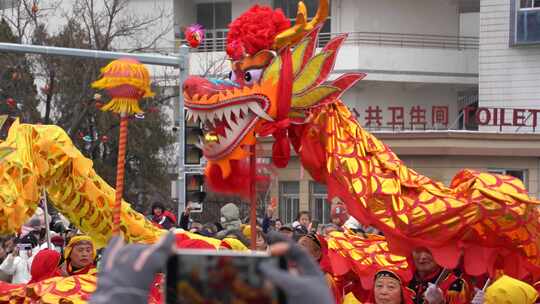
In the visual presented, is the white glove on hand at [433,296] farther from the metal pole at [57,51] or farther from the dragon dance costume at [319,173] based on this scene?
the metal pole at [57,51]

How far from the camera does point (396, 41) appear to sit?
97.9 ft

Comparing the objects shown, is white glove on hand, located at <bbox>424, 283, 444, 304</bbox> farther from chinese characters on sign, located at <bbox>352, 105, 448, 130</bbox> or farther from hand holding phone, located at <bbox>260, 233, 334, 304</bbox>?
chinese characters on sign, located at <bbox>352, 105, 448, 130</bbox>

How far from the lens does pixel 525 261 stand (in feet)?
25.4

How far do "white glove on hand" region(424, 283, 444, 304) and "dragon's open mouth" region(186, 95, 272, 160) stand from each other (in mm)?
1514

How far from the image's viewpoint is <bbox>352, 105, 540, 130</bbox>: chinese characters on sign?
26.2 metres

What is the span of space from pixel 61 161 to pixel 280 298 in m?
4.36

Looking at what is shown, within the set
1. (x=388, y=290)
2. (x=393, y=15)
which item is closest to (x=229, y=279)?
(x=388, y=290)

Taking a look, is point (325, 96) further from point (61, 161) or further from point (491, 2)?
point (491, 2)

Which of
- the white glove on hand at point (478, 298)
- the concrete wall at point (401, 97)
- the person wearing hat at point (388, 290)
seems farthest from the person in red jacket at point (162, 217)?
the concrete wall at point (401, 97)

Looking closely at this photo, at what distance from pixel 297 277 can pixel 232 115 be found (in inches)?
184

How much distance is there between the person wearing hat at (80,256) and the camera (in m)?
7.58

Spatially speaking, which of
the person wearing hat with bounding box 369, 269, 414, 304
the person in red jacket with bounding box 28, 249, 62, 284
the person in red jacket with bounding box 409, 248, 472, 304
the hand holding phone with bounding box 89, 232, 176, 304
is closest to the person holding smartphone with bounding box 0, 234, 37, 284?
the person in red jacket with bounding box 28, 249, 62, 284

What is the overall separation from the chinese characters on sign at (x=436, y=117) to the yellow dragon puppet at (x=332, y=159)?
55.9 feet

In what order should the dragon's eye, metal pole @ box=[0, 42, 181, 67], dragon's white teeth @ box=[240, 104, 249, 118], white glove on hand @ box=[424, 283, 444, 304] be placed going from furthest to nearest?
metal pole @ box=[0, 42, 181, 67]
the dragon's eye
dragon's white teeth @ box=[240, 104, 249, 118]
white glove on hand @ box=[424, 283, 444, 304]
